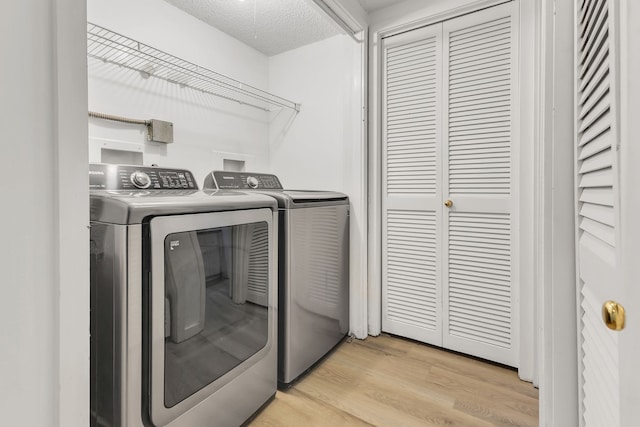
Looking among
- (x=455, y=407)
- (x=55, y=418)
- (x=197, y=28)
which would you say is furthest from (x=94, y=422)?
(x=197, y=28)

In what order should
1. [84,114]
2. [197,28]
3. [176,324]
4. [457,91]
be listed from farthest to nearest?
[197,28], [457,91], [176,324], [84,114]

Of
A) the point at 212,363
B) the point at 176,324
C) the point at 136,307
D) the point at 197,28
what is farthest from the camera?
the point at 197,28

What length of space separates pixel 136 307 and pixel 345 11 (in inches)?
74.7

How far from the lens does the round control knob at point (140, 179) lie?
1.40 metres

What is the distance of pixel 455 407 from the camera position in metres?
1.46

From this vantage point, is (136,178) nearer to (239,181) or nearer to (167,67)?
(239,181)

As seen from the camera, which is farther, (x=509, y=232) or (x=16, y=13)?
(x=509, y=232)

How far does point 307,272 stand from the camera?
173 cm

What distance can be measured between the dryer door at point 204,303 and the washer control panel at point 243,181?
0.62 meters

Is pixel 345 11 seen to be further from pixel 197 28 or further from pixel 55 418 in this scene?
pixel 55 418

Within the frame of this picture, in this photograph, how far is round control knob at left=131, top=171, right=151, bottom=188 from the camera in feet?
4.61

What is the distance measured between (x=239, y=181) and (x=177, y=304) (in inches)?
43.1

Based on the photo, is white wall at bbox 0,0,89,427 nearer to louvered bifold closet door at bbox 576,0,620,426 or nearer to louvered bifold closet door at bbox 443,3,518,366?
louvered bifold closet door at bbox 576,0,620,426

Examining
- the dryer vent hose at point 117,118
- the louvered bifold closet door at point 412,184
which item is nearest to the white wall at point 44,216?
the dryer vent hose at point 117,118
